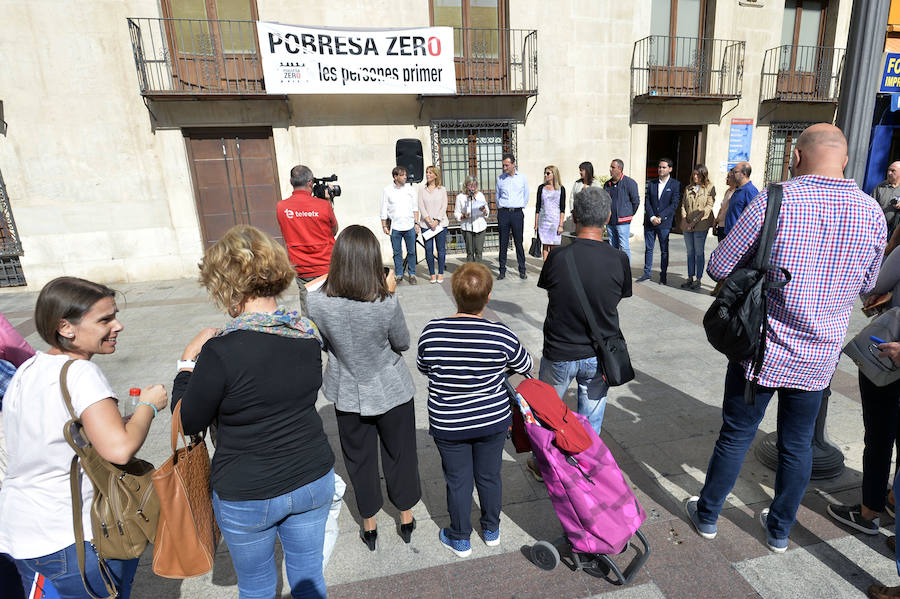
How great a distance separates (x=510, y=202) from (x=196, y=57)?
635 centimetres

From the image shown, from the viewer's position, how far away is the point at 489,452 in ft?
7.82

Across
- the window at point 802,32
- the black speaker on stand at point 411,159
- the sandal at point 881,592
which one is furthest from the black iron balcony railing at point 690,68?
the sandal at point 881,592

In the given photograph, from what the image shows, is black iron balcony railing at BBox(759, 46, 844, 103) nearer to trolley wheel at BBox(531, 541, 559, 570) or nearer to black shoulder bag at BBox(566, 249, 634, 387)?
black shoulder bag at BBox(566, 249, 634, 387)

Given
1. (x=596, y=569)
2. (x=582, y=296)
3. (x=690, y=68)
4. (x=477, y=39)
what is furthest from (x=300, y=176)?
(x=690, y=68)

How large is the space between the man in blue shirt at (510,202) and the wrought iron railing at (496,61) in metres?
2.64

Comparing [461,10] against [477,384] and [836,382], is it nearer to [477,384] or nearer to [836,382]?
[836,382]

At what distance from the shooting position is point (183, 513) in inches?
64.7

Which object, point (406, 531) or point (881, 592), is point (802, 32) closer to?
point (881, 592)

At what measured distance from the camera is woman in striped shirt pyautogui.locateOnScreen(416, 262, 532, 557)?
216 centimetres

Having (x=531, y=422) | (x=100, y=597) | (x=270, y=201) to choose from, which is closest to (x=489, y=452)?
(x=531, y=422)

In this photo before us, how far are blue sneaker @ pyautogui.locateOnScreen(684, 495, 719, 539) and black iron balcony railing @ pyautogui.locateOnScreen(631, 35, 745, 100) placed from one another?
1031cm

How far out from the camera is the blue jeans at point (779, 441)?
2270 millimetres

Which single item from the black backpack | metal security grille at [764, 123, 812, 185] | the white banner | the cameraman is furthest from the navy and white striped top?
metal security grille at [764, 123, 812, 185]

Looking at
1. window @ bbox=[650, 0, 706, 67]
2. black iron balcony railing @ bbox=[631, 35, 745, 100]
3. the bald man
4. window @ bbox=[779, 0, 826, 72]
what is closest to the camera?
the bald man
